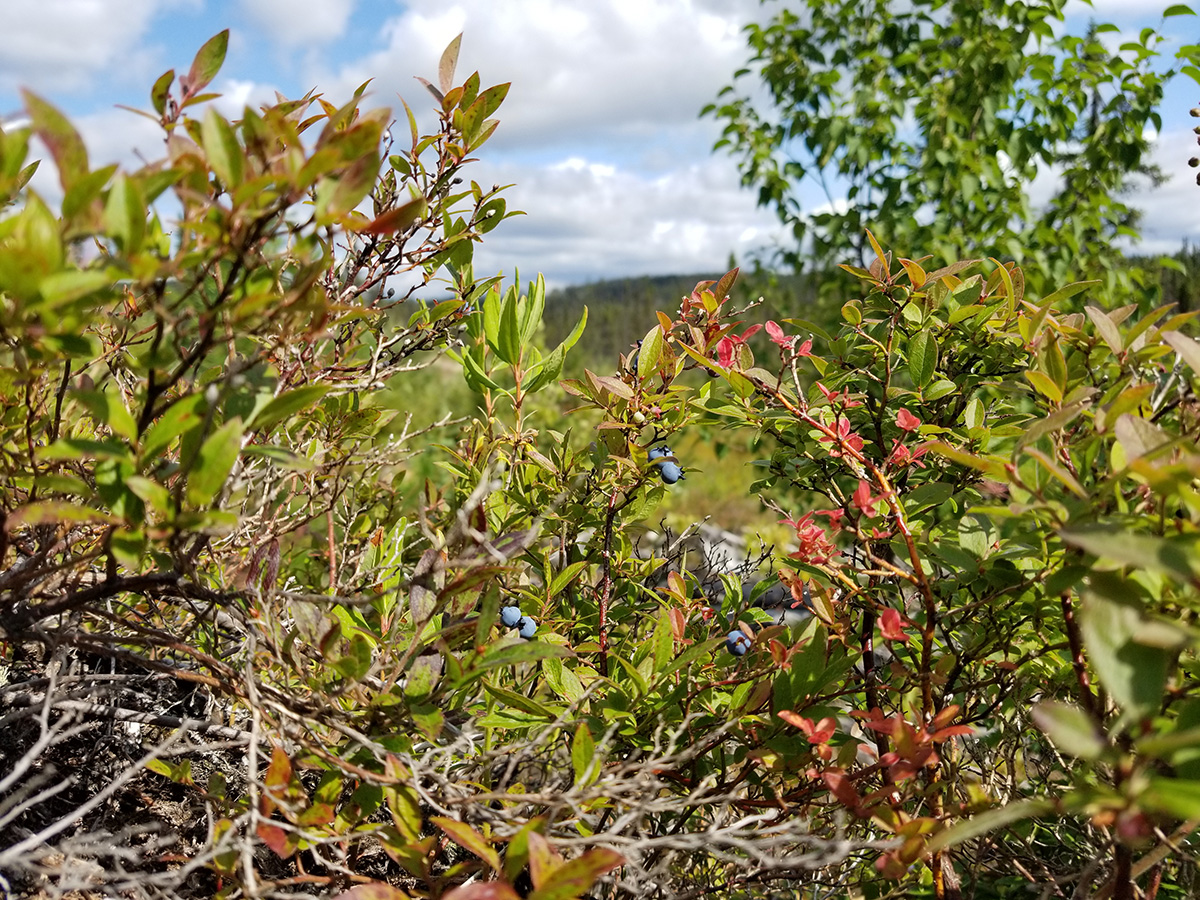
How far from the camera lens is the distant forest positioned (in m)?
6.21

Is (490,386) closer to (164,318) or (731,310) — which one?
(731,310)

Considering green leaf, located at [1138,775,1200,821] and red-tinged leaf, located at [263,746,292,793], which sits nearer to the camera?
green leaf, located at [1138,775,1200,821]

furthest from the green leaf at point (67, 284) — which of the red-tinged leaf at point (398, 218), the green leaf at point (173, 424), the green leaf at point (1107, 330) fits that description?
the green leaf at point (1107, 330)

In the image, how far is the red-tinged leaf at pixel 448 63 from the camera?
119 cm

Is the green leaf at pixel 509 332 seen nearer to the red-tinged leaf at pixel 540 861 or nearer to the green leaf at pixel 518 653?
the green leaf at pixel 518 653

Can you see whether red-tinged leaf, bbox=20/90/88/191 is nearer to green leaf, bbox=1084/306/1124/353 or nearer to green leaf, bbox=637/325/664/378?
green leaf, bbox=637/325/664/378

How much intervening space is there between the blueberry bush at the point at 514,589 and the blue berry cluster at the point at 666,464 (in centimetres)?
2

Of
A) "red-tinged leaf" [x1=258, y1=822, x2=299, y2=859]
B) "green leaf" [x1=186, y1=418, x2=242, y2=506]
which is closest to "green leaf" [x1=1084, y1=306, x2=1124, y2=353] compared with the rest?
"green leaf" [x1=186, y1=418, x2=242, y2=506]

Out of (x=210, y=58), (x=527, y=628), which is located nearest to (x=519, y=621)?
(x=527, y=628)

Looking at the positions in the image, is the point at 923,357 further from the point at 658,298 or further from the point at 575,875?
the point at 658,298

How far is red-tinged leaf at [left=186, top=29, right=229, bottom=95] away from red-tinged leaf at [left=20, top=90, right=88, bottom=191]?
30cm

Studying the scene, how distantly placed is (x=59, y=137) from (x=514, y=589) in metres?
0.74

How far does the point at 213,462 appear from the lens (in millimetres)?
708

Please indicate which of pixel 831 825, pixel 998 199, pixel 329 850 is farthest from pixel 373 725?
pixel 998 199
